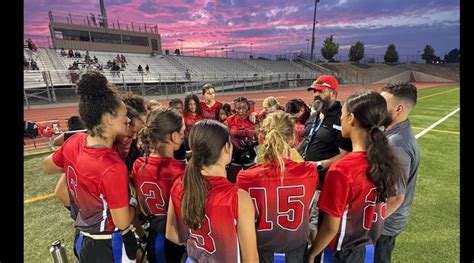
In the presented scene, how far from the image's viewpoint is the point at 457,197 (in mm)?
5246

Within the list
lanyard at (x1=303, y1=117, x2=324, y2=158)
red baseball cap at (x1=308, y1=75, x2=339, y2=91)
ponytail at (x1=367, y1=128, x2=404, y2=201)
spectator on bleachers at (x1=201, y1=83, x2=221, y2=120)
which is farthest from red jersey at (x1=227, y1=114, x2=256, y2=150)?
ponytail at (x1=367, y1=128, x2=404, y2=201)

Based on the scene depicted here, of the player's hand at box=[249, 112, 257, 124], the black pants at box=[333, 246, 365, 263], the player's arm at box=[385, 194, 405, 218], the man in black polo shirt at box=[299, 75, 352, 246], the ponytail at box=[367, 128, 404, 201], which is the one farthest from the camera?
the player's hand at box=[249, 112, 257, 124]

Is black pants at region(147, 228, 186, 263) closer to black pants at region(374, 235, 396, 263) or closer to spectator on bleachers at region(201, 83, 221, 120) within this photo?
black pants at region(374, 235, 396, 263)

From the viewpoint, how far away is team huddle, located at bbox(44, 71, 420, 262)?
5.76 feet

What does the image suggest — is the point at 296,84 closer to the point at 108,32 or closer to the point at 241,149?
the point at 108,32

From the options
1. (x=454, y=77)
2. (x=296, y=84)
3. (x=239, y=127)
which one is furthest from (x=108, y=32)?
(x=454, y=77)

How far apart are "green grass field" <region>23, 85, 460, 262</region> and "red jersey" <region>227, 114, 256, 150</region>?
259cm

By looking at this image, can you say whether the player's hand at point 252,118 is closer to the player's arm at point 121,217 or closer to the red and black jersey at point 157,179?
the red and black jersey at point 157,179

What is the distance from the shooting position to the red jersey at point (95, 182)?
1901 millimetres

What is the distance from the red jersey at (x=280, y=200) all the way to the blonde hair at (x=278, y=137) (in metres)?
0.06

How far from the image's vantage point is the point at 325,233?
2.04m

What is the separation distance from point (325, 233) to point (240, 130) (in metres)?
2.84

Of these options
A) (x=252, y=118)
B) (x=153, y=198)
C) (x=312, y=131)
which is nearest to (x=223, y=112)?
(x=252, y=118)

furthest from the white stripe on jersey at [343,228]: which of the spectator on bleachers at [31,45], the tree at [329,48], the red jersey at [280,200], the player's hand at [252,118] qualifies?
the tree at [329,48]
